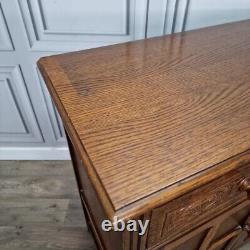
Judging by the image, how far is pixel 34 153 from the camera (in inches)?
45.7

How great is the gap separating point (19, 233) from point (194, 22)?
972mm

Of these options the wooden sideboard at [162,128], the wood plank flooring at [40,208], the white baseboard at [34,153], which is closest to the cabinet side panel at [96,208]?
the wooden sideboard at [162,128]

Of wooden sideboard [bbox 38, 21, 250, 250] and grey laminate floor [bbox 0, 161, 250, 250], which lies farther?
grey laminate floor [bbox 0, 161, 250, 250]

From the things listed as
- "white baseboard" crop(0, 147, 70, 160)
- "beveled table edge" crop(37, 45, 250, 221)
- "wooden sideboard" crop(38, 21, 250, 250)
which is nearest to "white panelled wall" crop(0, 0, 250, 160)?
"wooden sideboard" crop(38, 21, 250, 250)

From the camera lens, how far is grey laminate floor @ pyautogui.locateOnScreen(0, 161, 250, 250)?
3.01ft

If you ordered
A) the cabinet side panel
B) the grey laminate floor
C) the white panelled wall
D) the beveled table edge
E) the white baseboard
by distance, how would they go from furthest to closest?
1. the white baseboard
2. the grey laminate floor
3. the white panelled wall
4. the cabinet side panel
5. the beveled table edge

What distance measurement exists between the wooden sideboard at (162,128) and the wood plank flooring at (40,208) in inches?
21.3

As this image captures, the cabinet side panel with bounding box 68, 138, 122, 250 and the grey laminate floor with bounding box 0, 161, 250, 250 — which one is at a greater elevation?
the cabinet side panel with bounding box 68, 138, 122, 250

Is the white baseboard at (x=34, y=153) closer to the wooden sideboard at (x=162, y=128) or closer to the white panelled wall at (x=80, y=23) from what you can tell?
the white panelled wall at (x=80, y=23)

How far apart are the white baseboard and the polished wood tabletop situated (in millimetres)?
713

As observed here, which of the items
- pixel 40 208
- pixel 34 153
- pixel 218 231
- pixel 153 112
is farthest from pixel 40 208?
pixel 153 112

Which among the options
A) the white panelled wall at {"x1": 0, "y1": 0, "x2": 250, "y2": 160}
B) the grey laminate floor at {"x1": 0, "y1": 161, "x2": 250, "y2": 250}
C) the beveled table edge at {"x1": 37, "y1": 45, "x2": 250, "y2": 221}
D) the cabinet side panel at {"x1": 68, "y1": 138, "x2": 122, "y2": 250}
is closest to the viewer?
the beveled table edge at {"x1": 37, "y1": 45, "x2": 250, "y2": 221}

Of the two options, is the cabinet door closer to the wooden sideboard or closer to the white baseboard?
the wooden sideboard

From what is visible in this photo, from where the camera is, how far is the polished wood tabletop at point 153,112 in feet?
1.02
